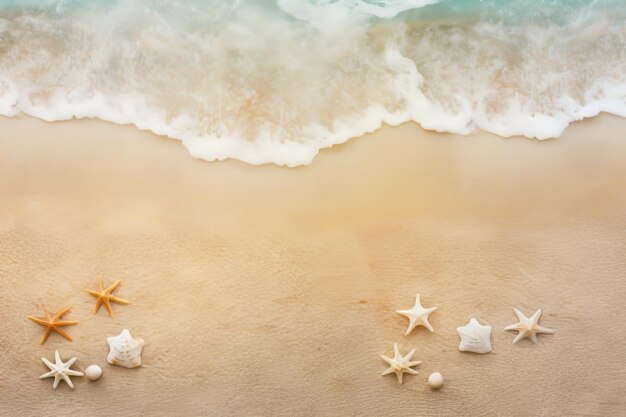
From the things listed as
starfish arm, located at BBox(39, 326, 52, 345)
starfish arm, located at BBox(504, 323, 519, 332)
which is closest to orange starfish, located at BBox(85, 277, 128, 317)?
starfish arm, located at BBox(39, 326, 52, 345)

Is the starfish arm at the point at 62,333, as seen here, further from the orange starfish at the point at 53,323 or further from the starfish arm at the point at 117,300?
the starfish arm at the point at 117,300

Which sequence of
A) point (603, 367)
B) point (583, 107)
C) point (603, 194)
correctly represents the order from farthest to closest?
point (583, 107), point (603, 194), point (603, 367)

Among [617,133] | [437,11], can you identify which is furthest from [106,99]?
[617,133]

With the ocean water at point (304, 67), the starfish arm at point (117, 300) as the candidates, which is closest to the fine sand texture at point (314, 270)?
the starfish arm at point (117, 300)

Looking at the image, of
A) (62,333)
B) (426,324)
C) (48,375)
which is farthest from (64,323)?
(426,324)

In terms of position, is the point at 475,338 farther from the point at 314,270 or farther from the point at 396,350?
the point at 314,270

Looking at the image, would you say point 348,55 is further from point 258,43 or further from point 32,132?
point 32,132
